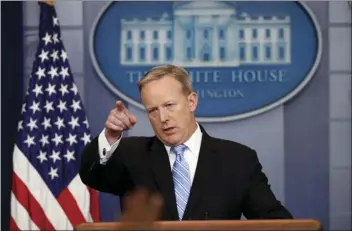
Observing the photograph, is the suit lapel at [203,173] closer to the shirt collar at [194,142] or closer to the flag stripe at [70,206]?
the shirt collar at [194,142]

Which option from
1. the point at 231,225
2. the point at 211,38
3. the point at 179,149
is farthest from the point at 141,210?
the point at 211,38

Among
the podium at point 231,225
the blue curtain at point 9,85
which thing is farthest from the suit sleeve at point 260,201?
the blue curtain at point 9,85

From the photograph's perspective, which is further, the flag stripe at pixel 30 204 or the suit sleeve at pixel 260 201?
the flag stripe at pixel 30 204

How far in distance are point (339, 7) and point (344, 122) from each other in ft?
1.88

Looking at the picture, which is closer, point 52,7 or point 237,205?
point 237,205

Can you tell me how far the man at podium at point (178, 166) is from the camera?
1.83 meters

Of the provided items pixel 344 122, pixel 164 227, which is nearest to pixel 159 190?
pixel 164 227

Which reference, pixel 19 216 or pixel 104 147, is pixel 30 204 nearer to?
pixel 19 216

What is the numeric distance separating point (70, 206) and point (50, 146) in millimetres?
306

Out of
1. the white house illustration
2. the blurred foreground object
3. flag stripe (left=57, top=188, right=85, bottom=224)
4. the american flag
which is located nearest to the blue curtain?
the american flag

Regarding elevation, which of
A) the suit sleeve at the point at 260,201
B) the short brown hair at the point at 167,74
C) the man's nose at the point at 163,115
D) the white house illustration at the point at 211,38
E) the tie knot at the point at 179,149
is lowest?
the suit sleeve at the point at 260,201

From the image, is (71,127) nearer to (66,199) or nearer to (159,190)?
(66,199)

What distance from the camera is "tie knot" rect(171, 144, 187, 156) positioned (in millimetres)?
1939

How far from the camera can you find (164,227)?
993 mm
